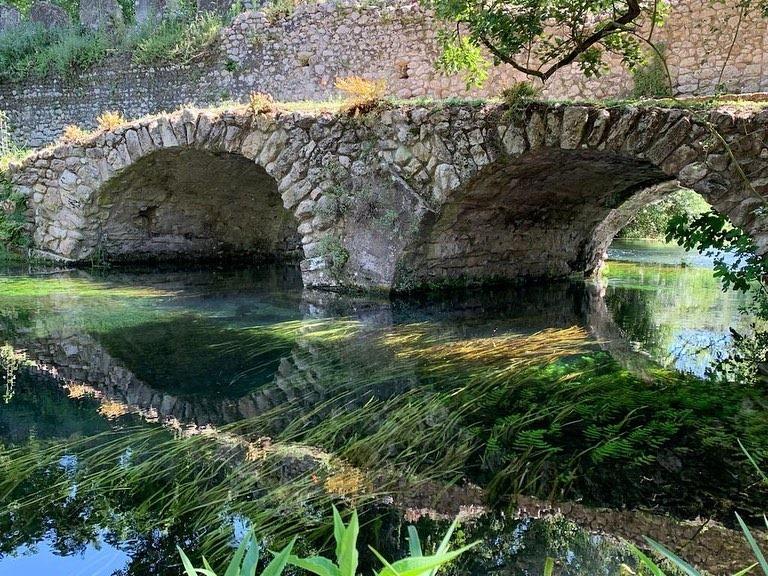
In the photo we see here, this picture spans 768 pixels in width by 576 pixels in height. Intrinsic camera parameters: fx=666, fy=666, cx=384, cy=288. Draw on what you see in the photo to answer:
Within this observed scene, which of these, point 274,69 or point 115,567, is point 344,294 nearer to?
point 115,567

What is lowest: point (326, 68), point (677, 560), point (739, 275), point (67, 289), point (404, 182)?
point (67, 289)

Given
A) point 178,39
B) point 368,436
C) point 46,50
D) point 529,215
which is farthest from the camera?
point 46,50

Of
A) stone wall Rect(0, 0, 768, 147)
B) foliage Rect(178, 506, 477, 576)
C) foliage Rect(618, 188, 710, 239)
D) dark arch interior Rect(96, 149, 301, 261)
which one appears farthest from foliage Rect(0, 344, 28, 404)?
foliage Rect(618, 188, 710, 239)

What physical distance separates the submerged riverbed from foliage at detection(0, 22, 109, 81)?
10.8m

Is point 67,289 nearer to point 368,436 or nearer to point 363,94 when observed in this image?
point 363,94

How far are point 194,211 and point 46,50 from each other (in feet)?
25.8

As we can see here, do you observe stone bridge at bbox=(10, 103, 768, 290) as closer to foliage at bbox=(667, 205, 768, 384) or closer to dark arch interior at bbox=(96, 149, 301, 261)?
dark arch interior at bbox=(96, 149, 301, 261)

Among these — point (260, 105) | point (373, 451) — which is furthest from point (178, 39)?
point (373, 451)

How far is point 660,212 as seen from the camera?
53.3 feet

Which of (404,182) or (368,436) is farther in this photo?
(404,182)

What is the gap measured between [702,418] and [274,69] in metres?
11.5

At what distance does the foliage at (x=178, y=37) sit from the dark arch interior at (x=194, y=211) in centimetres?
454

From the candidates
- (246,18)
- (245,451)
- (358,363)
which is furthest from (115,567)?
(246,18)

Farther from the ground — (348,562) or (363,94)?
(363,94)
